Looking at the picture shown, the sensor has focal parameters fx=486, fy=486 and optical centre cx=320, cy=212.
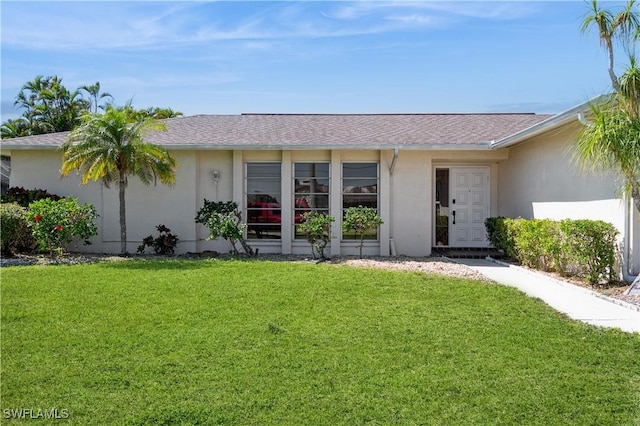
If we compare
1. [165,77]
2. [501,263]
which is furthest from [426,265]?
[165,77]

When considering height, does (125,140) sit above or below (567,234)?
above

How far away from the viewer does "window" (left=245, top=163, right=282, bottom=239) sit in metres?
14.0

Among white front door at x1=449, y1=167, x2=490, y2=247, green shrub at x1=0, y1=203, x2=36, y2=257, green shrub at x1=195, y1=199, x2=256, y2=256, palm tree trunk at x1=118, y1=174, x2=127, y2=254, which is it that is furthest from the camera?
white front door at x1=449, y1=167, x2=490, y2=247

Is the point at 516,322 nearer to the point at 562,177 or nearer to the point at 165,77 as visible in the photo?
the point at 562,177

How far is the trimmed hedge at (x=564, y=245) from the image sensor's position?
8.74 metres

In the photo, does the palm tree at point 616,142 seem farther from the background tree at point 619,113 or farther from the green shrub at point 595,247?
the green shrub at point 595,247

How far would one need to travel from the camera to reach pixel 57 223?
38.0 feet

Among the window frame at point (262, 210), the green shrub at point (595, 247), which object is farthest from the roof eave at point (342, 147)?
the green shrub at point (595, 247)

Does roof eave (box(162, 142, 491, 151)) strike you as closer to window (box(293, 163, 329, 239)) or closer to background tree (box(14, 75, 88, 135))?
window (box(293, 163, 329, 239))

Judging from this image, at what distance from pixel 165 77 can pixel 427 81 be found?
8316mm

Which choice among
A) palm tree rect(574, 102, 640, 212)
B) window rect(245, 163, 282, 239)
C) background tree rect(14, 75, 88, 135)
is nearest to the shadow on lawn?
window rect(245, 163, 282, 239)

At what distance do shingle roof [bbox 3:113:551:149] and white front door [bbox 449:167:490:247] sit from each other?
1.24 metres

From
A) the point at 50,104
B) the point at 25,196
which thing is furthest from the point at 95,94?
the point at 25,196

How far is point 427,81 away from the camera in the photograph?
590 inches
